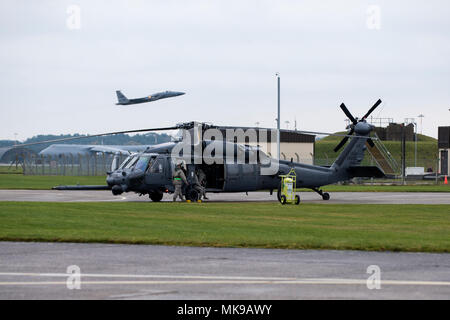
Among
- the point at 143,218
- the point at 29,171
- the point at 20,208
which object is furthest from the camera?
the point at 29,171

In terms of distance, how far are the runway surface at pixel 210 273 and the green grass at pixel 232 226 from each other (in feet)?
3.46

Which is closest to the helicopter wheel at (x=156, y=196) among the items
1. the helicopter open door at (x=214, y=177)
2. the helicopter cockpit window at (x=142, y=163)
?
the helicopter cockpit window at (x=142, y=163)

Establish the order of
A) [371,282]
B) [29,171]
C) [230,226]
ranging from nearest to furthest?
[371,282] < [230,226] < [29,171]

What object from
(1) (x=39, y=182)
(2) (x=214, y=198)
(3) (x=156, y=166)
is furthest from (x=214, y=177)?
(1) (x=39, y=182)

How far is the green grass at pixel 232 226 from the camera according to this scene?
16641 mm

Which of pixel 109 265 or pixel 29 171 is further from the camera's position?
pixel 29 171

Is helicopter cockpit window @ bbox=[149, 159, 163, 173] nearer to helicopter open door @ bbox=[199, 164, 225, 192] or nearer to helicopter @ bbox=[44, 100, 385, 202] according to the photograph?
helicopter @ bbox=[44, 100, 385, 202]

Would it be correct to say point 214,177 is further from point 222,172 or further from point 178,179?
point 178,179

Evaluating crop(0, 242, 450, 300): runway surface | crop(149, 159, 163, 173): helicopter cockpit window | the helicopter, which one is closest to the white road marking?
crop(0, 242, 450, 300): runway surface

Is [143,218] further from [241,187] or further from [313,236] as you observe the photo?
[241,187]

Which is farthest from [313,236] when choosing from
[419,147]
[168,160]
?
[419,147]
